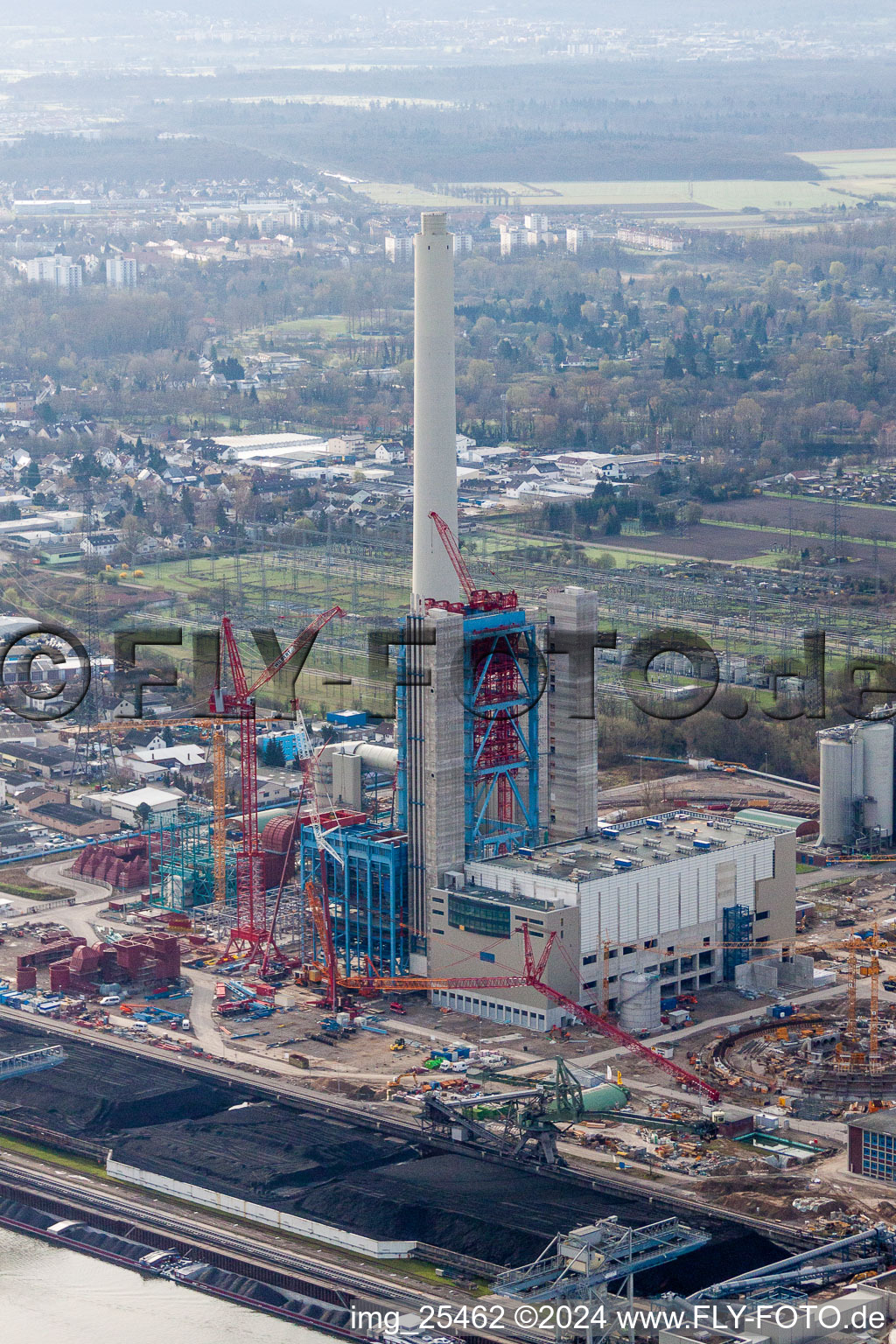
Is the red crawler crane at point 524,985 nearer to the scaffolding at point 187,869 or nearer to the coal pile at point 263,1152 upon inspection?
the scaffolding at point 187,869

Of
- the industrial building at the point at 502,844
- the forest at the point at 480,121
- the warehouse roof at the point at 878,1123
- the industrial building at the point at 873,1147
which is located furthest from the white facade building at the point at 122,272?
the industrial building at the point at 873,1147

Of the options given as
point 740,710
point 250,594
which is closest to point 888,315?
point 250,594

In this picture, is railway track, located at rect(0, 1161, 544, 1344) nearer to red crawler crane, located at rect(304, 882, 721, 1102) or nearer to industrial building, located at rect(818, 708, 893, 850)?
red crawler crane, located at rect(304, 882, 721, 1102)

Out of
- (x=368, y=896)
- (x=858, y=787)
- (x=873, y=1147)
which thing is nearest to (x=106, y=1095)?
(x=368, y=896)

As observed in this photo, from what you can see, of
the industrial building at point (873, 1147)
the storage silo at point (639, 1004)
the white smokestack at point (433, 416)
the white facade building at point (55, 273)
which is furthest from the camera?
the white facade building at point (55, 273)

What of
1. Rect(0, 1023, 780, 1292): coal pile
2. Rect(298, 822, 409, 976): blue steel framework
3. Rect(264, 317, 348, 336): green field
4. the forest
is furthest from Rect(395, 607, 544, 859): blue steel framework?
the forest

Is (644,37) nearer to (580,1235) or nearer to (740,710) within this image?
(740,710)

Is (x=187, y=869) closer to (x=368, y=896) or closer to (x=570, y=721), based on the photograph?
(x=368, y=896)
